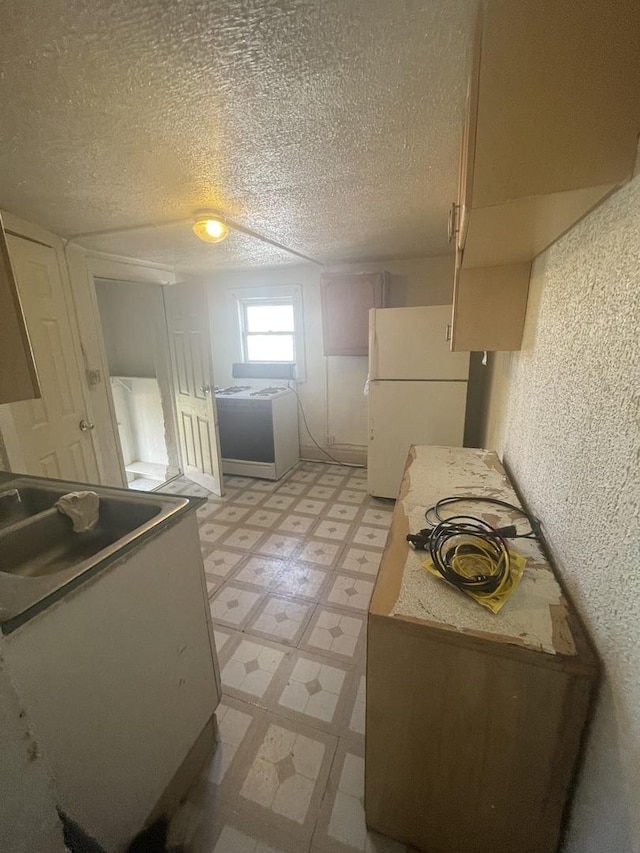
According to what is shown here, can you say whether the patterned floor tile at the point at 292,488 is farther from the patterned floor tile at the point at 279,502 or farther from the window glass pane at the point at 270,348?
the window glass pane at the point at 270,348

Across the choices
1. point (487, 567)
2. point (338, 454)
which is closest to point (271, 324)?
point (338, 454)

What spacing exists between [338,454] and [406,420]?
1276 mm

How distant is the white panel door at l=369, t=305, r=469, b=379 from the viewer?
8.21ft

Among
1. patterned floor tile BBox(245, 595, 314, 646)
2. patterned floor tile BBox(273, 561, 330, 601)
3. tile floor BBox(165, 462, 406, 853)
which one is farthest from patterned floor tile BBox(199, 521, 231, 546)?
patterned floor tile BBox(245, 595, 314, 646)

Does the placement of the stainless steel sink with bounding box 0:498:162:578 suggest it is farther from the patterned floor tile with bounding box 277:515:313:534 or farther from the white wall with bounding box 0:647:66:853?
the patterned floor tile with bounding box 277:515:313:534

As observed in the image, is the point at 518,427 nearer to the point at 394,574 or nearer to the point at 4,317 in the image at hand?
the point at 394,574

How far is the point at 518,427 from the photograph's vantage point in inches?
59.0

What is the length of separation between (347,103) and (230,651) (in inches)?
84.9

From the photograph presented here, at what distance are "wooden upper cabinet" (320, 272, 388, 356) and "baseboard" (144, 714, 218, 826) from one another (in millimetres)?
2817

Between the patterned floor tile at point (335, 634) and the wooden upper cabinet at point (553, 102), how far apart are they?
1789 mm

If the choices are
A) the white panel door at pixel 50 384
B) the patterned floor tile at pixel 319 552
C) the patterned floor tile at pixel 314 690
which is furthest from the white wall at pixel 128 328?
the patterned floor tile at pixel 314 690

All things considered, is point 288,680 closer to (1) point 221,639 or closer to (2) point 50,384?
(1) point 221,639

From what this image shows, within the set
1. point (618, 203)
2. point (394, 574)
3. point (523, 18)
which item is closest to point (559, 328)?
point (618, 203)

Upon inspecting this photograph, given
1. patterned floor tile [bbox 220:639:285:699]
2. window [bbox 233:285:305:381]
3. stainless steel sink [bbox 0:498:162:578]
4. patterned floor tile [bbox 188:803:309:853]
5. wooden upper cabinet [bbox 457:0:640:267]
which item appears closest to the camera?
wooden upper cabinet [bbox 457:0:640:267]
